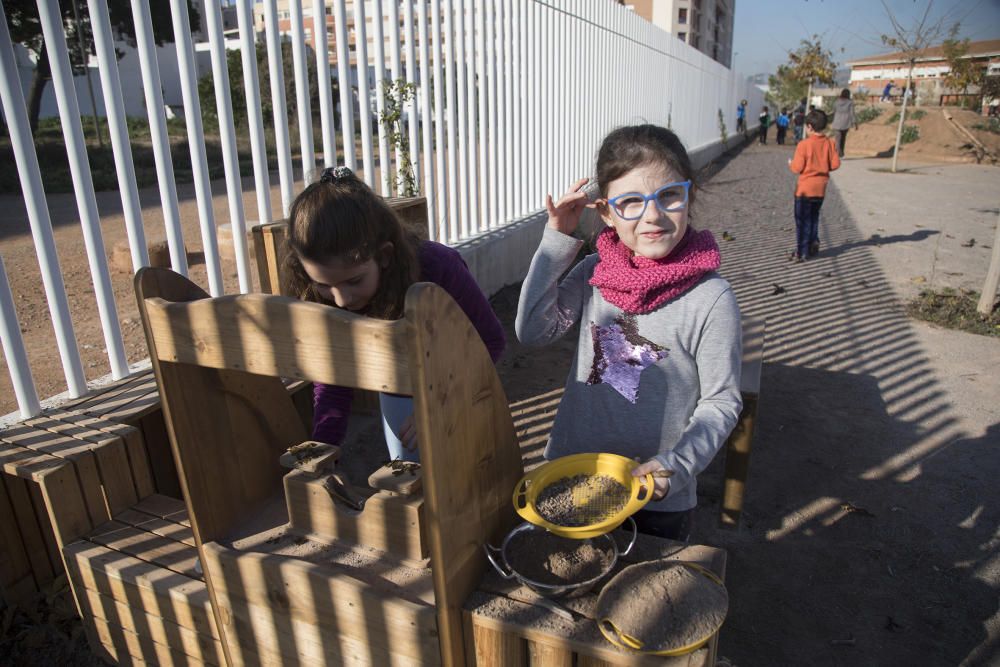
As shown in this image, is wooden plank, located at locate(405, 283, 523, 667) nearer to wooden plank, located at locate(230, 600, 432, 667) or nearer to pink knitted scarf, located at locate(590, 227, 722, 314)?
wooden plank, located at locate(230, 600, 432, 667)

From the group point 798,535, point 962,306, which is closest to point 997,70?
point 962,306

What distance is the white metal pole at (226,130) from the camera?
3.39m

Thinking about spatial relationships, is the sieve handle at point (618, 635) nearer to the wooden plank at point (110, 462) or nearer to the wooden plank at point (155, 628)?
the wooden plank at point (155, 628)

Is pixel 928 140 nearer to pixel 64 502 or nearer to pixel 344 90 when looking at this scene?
pixel 344 90

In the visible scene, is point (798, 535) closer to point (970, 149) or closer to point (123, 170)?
point (123, 170)

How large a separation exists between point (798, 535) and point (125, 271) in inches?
267

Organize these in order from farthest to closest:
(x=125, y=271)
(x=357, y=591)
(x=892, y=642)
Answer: (x=125, y=271), (x=892, y=642), (x=357, y=591)

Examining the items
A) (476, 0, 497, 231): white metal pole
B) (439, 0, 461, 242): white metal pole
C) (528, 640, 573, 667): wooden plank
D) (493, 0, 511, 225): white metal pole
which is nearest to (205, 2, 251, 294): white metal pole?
(439, 0, 461, 242): white metal pole

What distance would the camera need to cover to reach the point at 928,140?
23.3m

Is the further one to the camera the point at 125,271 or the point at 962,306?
the point at 125,271

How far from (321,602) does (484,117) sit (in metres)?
5.51

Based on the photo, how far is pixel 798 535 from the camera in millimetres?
3080

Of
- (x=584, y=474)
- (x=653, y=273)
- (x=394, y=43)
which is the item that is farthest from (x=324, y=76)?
(x=584, y=474)

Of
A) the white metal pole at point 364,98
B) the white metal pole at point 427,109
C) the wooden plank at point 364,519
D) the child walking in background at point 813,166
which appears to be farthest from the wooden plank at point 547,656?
the child walking in background at point 813,166
